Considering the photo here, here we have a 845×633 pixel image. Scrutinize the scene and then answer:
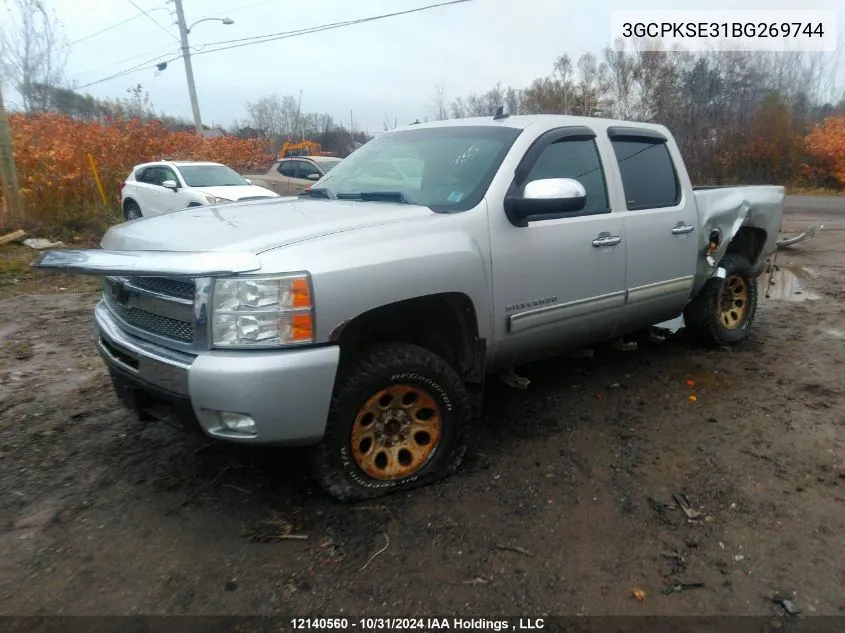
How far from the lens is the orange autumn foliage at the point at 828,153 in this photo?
1078 inches

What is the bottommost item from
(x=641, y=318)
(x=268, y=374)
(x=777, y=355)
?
(x=777, y=355)

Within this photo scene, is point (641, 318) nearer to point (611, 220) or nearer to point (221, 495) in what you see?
point (611, 220)

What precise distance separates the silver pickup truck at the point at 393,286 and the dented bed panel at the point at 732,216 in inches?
15.2

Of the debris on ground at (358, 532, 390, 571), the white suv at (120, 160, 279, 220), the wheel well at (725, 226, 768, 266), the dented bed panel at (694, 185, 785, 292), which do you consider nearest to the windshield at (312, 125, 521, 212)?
the debris on ground at (358, 532, 390, 571)

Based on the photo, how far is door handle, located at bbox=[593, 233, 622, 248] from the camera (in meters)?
3.67

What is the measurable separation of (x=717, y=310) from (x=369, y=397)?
3485 mm

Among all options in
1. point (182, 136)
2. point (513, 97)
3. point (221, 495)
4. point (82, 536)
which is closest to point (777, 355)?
point (221, 495)

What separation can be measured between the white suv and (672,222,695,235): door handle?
8.68m

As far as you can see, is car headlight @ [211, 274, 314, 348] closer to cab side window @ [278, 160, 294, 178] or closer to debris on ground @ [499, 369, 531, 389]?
debris on ground @ [499, 369, 531, 389]

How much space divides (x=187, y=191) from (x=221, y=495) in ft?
32.9

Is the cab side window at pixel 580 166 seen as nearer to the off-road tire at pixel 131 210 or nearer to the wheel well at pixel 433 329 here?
the wheel well at pixel 433 329

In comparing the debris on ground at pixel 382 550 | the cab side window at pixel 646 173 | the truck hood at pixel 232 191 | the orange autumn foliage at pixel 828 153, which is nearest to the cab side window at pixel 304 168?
the truck hood at pixel 232 191

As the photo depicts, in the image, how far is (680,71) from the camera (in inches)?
1253

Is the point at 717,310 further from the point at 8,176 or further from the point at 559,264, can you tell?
the point at 8,176
